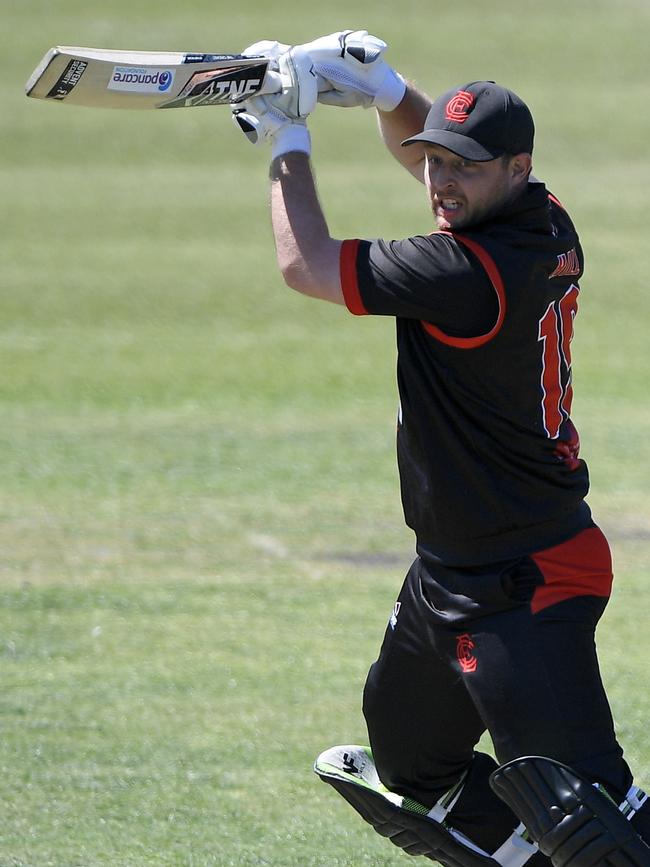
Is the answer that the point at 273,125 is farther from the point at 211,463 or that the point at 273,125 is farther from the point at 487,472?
the point at 211,463

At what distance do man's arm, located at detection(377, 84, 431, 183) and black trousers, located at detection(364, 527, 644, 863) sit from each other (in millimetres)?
1234

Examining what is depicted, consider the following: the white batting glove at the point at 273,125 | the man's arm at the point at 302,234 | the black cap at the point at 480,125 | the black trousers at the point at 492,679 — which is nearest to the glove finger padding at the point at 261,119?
the white batting glove at the point at 273,125

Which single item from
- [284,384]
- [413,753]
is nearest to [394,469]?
[284,384]

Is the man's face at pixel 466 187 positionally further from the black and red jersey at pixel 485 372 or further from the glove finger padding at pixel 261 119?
the glove finger padding at pixel 261 119

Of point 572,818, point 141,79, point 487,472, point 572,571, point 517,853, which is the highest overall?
point 141,79

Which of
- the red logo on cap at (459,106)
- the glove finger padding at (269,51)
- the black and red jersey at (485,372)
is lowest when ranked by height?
the black and red jersey at (485,372)

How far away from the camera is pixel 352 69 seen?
174 inches

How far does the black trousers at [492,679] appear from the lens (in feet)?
12.5

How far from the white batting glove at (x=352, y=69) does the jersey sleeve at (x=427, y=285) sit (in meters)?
0.69

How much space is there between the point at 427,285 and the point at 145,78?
1.01 metres

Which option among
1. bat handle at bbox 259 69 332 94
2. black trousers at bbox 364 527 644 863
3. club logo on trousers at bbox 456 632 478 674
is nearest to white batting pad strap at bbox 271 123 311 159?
bat handle at bbox 259 69 332 94

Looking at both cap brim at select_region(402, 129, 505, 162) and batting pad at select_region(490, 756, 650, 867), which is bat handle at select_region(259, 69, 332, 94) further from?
batting pad at select_region(490, 756, 650, 867)

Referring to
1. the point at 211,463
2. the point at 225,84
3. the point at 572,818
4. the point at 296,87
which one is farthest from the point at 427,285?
the point at 211,463

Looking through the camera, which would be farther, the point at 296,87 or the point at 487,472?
the point at 296,87
